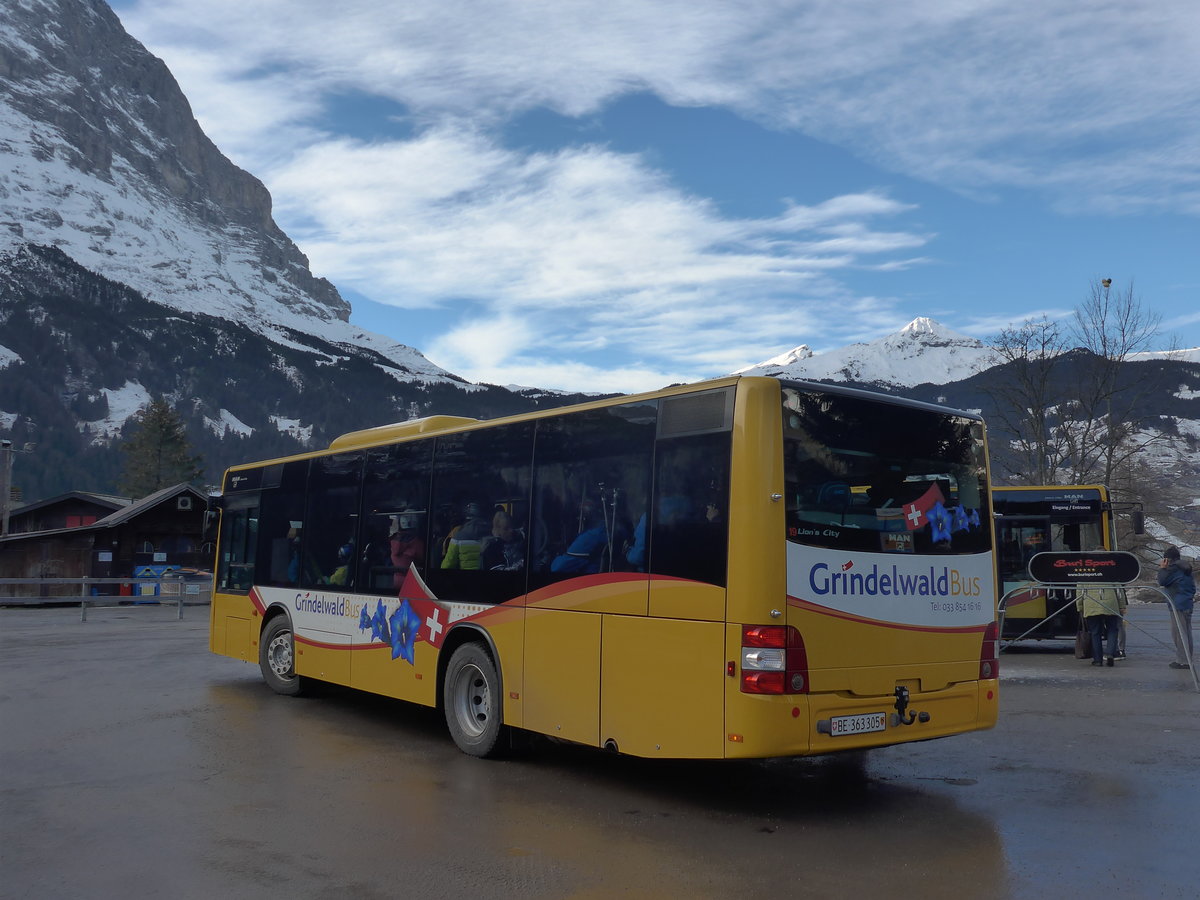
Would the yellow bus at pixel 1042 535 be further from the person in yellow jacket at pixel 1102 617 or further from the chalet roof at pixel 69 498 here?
the chalet roof at pixel 69 498

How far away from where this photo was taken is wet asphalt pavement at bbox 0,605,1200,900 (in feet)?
17.7

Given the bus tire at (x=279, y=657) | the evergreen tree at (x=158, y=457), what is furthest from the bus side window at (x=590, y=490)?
the evergreen tree at (x=158, y=457)

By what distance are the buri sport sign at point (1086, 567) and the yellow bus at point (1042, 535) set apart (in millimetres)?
5414

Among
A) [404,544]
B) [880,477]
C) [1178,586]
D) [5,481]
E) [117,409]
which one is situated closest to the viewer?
[880,477]

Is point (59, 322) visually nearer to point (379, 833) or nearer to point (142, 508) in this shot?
point (142, 508)

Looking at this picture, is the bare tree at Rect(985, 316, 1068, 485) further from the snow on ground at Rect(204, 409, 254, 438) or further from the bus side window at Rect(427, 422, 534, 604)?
the snow on ground at Rect(204, 409, 254, 438)

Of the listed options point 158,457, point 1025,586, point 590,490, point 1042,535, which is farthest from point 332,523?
point 158,457

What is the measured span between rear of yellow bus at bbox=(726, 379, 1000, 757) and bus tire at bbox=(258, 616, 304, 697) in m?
6.80

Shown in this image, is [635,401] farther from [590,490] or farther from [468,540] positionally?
[468,540]

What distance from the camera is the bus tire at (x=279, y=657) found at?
11.9 m

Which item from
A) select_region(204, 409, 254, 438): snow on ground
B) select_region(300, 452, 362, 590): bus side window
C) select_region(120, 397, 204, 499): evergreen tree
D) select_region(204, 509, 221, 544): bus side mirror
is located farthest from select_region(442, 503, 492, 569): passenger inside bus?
select_region(204, 409, 254, 438): snow on ground

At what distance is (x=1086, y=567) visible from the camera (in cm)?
1324

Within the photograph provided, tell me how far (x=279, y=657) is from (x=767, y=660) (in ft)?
24.2

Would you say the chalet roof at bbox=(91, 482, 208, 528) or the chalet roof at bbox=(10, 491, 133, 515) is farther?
the chalet roof at bbox=(10, 491, 133, 515)
